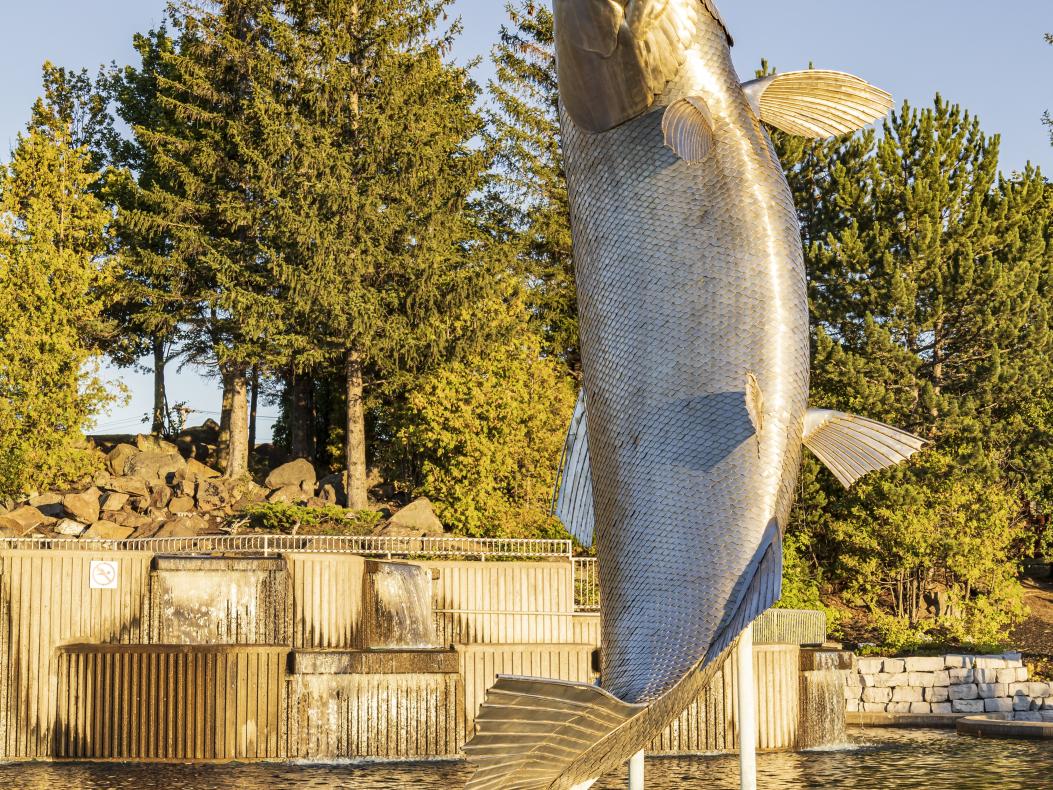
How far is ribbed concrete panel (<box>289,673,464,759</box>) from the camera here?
52.9 ft

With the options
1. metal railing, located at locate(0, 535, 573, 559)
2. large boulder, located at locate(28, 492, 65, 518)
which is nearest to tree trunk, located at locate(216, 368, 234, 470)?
large boulder, located at locate(28, 492, 65, 518)

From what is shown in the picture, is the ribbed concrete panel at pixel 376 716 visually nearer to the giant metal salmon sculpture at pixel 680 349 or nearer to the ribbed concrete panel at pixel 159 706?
the ribbed concrete panel at pixel 159 706

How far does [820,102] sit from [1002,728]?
16.9m

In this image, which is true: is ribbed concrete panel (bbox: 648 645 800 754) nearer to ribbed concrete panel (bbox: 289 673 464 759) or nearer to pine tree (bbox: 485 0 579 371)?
ribbed concrete panel (bbox: 289 673 464 759)

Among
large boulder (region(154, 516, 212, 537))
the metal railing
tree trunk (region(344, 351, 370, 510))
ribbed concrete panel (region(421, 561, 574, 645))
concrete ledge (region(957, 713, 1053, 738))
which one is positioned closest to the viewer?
concrete ledge (region(957, 713, 1053, 738))

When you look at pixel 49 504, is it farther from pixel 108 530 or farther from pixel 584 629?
pixel 584 629

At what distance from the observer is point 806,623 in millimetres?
22812

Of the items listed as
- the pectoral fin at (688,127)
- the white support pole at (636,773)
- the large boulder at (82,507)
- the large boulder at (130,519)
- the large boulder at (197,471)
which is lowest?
the white support pole at (636,773)

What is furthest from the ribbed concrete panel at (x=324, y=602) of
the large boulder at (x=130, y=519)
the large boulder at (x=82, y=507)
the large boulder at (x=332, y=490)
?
the large boulder at (x=332, y=490)

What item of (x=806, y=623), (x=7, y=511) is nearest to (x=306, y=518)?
(x=7, y=511)

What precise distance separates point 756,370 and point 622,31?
1.50 metres

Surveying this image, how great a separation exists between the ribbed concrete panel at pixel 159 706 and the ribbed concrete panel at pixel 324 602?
1.52 metres

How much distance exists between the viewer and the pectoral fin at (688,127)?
5.21m

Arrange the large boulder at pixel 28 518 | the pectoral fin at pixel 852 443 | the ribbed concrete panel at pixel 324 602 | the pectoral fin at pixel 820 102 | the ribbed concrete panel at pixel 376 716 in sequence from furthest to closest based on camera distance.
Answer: the large boulder at pixel 28 518 → the ribbed concrete panel at pixel 324 602 → the ribbed concrete panel at pixel 376 716 → the pectoral fin at pixel 820 102 → the pectoral fin at pixel 852 443
